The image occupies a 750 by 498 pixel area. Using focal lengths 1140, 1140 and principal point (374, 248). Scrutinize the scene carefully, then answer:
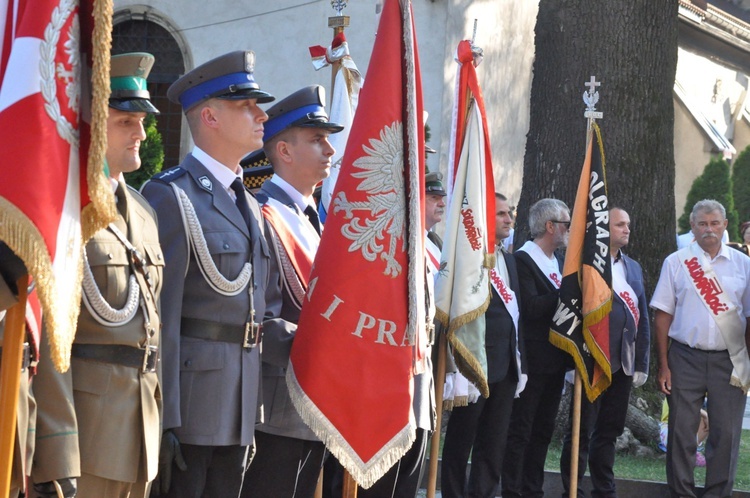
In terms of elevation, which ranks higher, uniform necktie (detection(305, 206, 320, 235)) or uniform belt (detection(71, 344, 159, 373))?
uniform necktie (detection(305, 206, 320, 235))

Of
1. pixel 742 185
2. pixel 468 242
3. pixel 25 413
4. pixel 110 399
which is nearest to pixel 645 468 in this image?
pixel 468 242

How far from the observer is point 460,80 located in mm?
6945

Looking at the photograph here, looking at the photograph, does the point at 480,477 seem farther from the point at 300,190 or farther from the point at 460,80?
the point at 300,190

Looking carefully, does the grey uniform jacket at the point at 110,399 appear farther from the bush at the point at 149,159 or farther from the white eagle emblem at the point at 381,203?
the bush at the point at 149,159

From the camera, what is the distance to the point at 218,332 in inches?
163

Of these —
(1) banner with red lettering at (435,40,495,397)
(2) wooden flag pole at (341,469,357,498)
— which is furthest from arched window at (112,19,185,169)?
(2) wooden flag pole at (341,469,357,498)

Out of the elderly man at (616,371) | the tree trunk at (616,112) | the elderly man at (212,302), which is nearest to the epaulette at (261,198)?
the elderly man at (212,302)

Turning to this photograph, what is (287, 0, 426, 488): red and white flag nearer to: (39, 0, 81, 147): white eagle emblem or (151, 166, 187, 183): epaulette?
(151, 166, 187, 183): epaulette

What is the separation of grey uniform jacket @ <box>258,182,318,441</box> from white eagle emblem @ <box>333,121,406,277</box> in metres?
0.35

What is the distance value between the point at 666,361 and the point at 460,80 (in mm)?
2798

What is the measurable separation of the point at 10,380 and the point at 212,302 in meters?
1.52

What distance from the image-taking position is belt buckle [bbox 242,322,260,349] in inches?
164

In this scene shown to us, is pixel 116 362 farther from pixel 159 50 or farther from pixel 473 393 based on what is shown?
pixel 159 50

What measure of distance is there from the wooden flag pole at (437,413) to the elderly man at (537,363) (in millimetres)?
1160
